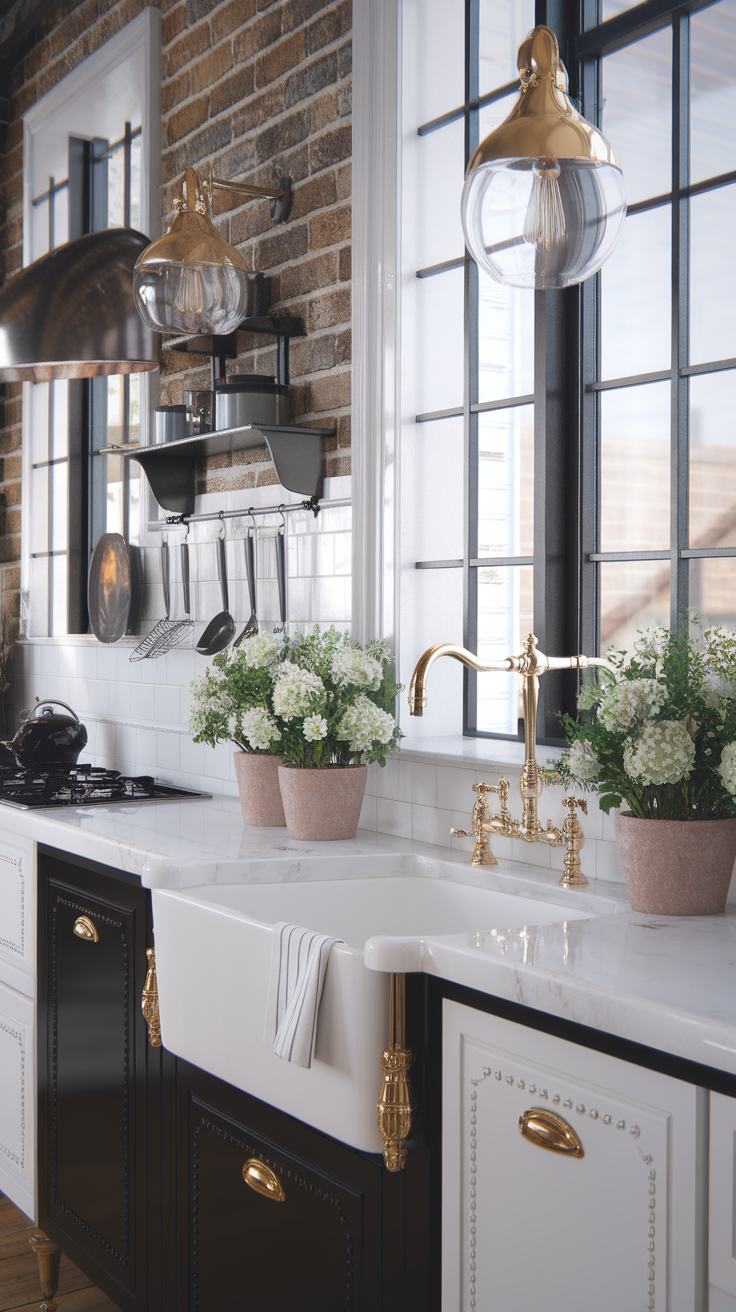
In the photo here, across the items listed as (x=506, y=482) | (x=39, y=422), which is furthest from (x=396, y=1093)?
(x=39, y=422)

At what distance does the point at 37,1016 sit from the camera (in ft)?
8.99

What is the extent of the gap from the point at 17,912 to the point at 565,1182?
1.85 metres

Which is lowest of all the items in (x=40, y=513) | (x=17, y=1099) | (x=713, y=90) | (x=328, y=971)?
(x=17, y=1099)

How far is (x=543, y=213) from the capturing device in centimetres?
156

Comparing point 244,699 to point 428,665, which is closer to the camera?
point 428,665

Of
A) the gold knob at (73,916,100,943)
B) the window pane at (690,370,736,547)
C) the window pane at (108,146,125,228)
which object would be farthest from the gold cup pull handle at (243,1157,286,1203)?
the window pane at (108,146,125,228)

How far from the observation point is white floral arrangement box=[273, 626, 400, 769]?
2.31m

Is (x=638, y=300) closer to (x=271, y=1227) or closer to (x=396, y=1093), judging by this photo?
(x=396, y=1093)

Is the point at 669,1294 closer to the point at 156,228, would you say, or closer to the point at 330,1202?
the point at 330,1202

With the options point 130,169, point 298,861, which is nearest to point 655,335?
point 298,861

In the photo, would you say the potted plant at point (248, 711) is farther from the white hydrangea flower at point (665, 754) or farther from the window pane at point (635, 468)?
the white hydrangea flower at point (665, 754)

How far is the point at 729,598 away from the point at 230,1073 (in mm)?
1169

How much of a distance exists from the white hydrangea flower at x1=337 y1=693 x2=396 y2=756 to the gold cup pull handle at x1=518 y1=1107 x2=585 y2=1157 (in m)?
1.00

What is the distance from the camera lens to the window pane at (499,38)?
2.58m
